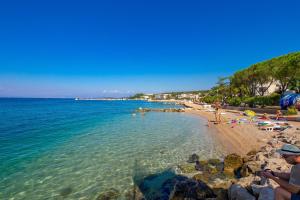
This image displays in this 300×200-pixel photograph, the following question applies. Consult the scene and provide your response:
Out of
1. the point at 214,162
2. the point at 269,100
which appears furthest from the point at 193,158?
the point at 269,100

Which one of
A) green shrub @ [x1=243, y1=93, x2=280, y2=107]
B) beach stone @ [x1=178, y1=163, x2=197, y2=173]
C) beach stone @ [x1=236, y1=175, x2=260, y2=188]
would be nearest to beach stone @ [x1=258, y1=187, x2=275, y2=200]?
beach stone @ [x1=236, y1=175, x2=260, y2=188]

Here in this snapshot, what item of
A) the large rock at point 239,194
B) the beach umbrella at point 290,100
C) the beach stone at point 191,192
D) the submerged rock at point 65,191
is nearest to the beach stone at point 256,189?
the large rock at point 239,194

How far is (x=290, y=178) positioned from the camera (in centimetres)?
331

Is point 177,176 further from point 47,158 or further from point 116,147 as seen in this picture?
point 47,158

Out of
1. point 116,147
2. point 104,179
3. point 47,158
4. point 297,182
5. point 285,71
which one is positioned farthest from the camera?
point 285,71

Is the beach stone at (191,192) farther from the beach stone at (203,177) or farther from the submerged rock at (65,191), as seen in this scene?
the submerged rock at (65,191)

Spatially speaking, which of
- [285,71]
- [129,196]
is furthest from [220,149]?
[285,71]

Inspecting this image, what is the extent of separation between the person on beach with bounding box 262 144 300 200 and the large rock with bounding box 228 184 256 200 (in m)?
2.04

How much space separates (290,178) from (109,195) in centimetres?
579

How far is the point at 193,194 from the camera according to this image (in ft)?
19.7

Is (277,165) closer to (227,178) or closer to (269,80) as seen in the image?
(227,178)

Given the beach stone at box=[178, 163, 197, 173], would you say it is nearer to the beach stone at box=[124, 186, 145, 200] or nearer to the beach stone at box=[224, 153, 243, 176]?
the beach stone at box=[224, 153, 243, 176]

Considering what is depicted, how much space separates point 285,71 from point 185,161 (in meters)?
28.4

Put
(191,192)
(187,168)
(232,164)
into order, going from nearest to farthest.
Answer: (191,192) < (232,164) < (187,168)
